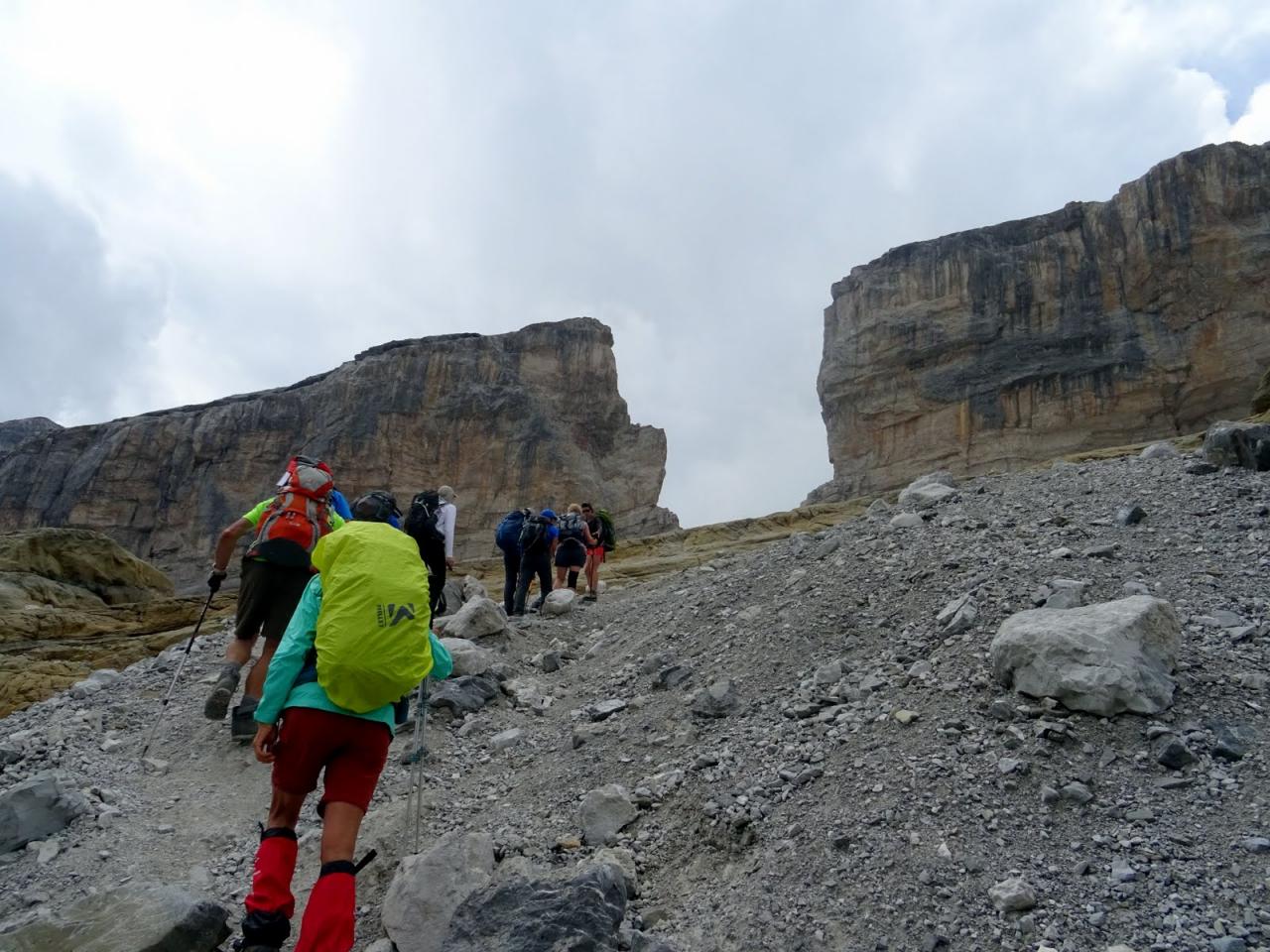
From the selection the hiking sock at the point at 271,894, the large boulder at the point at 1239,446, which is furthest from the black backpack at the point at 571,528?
the hiking sock at the point at 271,894

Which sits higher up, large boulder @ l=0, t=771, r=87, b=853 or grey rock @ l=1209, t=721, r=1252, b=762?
grey rock @ l=1209, t=721, r=1252, b=762

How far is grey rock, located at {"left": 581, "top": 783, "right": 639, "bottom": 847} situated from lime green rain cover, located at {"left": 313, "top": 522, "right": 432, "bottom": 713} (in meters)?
1.33

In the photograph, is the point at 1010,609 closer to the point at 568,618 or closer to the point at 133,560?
the point at 568,618

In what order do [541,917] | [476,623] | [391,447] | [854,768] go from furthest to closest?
[391,447], [476,623], [854,768], [541,917]

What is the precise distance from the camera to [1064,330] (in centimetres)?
4697

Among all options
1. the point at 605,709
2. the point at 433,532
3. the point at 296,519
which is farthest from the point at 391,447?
the point at 605,709

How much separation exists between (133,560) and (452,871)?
26.7 meters

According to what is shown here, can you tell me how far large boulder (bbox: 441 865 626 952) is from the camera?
315cm

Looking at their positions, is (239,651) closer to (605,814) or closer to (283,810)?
(283,810)

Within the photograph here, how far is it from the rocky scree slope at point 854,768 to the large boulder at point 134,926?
54 cm

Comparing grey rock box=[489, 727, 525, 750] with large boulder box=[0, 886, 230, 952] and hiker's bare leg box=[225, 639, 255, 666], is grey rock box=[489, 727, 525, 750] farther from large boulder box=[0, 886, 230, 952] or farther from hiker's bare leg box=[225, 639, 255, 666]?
large boulder box=[0, 886, 230, 952]

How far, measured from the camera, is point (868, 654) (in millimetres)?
5480

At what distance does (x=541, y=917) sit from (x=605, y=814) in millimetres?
1173

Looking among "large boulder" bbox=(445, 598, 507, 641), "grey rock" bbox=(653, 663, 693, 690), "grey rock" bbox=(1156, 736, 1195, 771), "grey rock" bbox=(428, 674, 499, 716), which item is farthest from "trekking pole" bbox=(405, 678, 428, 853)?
"grey rock" bbox=(1156, 736, 1195, 771)
